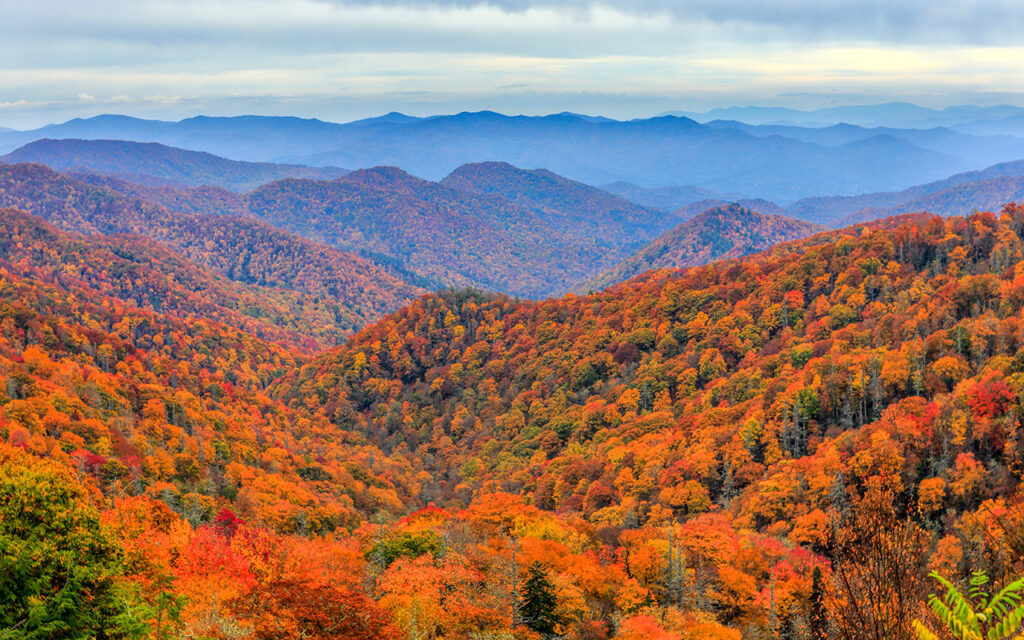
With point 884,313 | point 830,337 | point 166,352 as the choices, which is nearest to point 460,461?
point 830,337

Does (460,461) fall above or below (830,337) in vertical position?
below

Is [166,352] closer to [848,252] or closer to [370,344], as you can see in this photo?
[370,344]

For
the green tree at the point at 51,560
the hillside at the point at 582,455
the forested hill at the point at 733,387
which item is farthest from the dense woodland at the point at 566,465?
the forested hill at the point at 733,387

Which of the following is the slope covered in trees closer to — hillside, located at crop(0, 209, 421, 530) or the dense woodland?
the dense woodland

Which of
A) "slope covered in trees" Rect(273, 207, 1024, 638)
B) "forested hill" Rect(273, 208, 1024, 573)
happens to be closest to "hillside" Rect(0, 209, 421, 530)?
"slope covered in trees" Rect(273, 207, 1024, 638)

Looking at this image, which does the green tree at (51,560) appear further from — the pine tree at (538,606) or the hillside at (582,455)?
the pine tree at (538,606)

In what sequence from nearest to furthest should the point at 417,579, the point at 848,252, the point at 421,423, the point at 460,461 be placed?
the point at 417,579, the point at 460,461, the point at 848,252, the point at 421,423

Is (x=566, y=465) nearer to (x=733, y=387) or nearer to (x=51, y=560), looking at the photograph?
(x=733, y=387)

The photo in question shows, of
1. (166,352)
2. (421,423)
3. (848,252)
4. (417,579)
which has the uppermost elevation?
(848,252)
